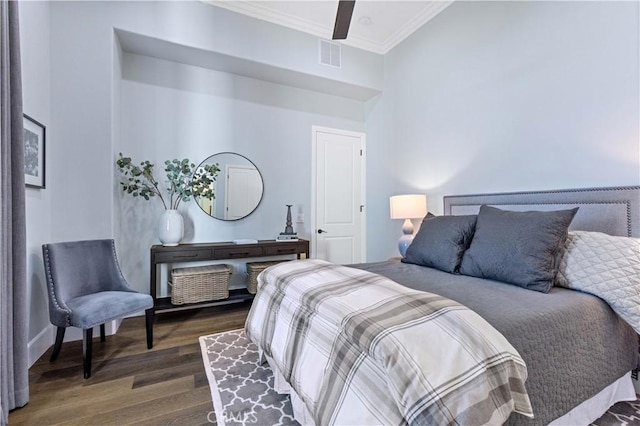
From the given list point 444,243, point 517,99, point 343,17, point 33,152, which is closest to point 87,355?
point 33,152

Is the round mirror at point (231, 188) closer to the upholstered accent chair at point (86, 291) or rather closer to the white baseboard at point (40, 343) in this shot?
the upholstered accent chair at point (86, 291)

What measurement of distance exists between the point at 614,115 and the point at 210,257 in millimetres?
3464

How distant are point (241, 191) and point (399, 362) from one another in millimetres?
3051

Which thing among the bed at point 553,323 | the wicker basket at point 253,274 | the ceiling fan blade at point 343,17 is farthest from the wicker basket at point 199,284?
the ceiling fan blade at point 343,17

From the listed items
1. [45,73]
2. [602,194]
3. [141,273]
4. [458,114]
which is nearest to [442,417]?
[602,194]

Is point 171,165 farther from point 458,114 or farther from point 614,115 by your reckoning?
point 614,115

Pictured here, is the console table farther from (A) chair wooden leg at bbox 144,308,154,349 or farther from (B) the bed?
(B) the bed

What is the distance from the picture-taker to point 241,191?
11.7ft

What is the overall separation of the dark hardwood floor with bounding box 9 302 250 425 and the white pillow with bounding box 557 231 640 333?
219cm

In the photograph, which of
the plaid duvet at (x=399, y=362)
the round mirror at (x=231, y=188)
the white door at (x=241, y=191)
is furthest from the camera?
the white door at (x=241, y=191)

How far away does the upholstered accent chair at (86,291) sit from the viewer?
189 centimetres

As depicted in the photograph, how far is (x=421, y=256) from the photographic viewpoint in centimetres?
235

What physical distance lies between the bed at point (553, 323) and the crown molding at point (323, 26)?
7.86 ft

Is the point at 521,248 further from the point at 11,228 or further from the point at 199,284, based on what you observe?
the point at 11,228
